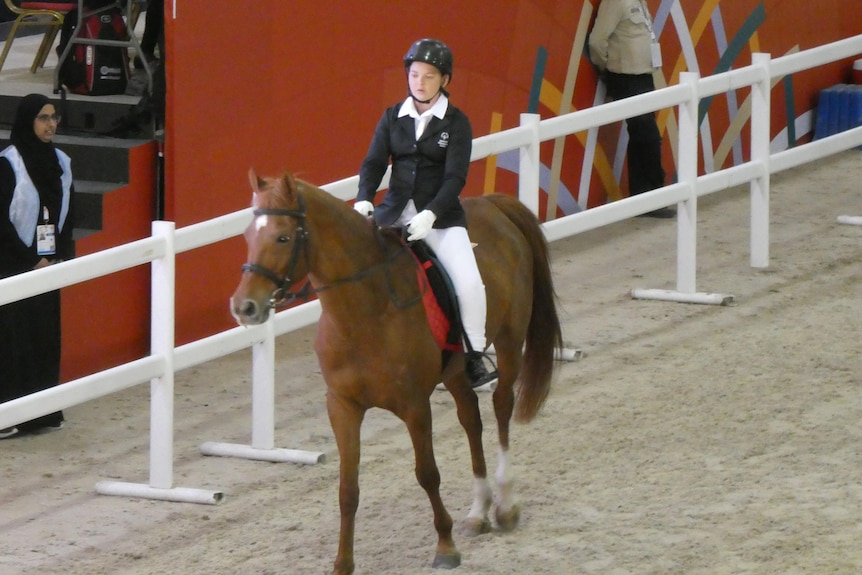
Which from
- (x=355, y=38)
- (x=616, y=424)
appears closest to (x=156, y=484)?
(x=616, y=424)

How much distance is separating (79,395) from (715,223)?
6397mm

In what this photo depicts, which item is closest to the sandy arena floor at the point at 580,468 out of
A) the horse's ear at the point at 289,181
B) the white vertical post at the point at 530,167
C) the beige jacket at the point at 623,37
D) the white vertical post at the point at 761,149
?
the white vertical post at the point at 761,149

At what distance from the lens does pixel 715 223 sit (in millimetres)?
10859

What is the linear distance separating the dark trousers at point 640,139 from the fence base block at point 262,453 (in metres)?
5.05

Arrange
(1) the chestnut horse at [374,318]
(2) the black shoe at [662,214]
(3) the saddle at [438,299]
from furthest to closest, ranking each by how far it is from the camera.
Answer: (2) the black shoe at [662,214], (3) the saddle at [438,299], (1) the chestnut horse at [374,318]

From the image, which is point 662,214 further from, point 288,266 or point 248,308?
point 248,308

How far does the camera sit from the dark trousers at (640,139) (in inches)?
413

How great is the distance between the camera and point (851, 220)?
10492 millimetres

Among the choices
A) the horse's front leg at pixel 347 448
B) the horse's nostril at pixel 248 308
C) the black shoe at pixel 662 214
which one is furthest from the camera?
the black shoe at pixel 662 214

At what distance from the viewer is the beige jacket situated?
33.9 feet

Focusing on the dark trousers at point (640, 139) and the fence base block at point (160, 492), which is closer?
the fence base block at point (160, 492)

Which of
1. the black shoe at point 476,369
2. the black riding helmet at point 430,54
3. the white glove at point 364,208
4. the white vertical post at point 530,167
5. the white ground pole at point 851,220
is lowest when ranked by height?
the white ground pole at point 851,220

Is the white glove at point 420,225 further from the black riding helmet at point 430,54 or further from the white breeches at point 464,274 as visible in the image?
the black riding helmet at point 430,54

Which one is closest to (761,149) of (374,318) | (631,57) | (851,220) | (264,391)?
(631,57)
